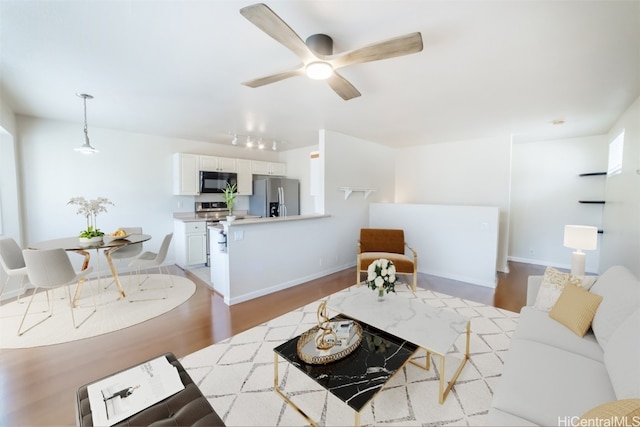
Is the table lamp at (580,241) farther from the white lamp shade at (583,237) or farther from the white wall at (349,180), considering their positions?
the white wall at (349,180)

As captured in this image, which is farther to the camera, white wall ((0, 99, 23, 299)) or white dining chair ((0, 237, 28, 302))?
white wall ((0, 99, 23, 299))

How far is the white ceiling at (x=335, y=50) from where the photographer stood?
1528 mm

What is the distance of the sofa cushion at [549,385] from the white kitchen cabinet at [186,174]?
5.17 metres

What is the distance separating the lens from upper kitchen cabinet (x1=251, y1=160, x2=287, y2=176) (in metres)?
5.80

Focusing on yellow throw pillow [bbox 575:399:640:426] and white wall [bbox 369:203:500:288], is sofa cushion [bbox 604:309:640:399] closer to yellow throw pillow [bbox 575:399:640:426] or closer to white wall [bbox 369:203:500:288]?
yellow throw pillow [bbox 575:399:640:426]

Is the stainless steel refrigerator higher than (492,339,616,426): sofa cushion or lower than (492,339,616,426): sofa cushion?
higher

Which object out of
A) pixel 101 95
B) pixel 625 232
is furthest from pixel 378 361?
pixel 101 95

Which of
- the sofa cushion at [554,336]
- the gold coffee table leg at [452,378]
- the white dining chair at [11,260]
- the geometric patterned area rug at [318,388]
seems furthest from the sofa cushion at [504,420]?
the white dining chair at [11,260]

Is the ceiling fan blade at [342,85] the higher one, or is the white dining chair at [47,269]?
the ceiling fan blade at [342,85]

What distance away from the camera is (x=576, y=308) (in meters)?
1.83

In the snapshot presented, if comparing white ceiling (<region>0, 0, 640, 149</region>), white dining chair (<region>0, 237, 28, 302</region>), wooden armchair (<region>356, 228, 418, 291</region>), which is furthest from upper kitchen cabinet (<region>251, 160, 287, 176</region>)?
white dining chair (<region>0, 237, 28, 302</region>)

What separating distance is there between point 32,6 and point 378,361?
3018mm

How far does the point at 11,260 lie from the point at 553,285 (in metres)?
5.78

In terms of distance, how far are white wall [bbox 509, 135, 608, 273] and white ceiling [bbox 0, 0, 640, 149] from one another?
106 cm
